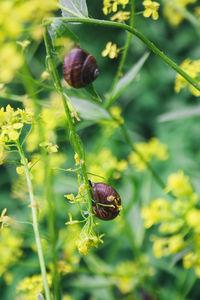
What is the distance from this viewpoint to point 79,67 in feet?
2.04

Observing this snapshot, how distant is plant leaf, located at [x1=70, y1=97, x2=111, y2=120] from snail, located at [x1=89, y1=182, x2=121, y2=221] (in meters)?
0.38

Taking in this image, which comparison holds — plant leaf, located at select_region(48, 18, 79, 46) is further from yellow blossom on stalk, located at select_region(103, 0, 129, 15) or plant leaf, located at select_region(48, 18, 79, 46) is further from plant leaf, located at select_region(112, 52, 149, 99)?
plant leaf, located at select_region(112, 52, 149, 99)

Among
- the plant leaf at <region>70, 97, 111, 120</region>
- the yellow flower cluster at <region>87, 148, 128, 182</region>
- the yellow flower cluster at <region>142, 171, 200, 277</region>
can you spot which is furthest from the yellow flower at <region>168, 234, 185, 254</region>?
the plant leaf at <region>70, 97, 111, 120</region>

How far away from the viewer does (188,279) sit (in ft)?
4.38

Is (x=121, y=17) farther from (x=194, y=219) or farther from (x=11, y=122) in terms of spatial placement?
(x=194, y=219)

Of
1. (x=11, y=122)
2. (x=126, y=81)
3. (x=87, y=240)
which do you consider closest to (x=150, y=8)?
(x=126, y=81)

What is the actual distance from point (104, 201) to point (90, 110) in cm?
43

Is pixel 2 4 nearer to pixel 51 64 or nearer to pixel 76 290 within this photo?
pixel 51 64

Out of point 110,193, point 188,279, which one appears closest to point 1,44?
point 110,193

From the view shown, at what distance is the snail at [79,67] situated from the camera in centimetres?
62

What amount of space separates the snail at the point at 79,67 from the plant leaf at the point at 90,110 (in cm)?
35

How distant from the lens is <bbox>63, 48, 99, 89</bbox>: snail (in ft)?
2.03

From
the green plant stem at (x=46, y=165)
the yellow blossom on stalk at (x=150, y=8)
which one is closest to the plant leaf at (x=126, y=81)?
the yellow blossom on stalk at (x=150, y=8)

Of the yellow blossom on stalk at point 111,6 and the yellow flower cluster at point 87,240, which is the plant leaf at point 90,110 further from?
the yellow flower cluster at point 87,240
